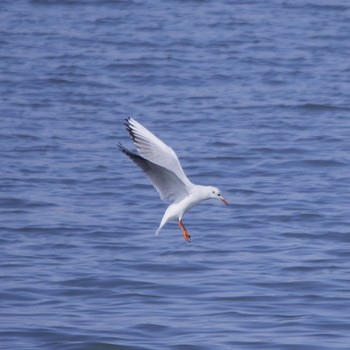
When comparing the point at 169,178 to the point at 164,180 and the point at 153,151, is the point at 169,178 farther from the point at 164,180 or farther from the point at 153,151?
the point at 153,151

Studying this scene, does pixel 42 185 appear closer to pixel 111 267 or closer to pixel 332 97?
pixel 111 267

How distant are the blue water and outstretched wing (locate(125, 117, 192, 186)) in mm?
1599

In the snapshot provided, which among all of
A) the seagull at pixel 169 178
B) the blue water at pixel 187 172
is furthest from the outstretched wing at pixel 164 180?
the blue water at pixel 187 172

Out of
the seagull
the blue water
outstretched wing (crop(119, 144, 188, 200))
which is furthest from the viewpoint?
the blue water

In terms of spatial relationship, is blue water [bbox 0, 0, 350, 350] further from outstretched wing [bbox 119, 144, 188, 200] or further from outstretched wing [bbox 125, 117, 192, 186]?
outstretched wing [bbox 125, 117, 192, 186]

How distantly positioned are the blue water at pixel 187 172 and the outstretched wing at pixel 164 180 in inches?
53.3

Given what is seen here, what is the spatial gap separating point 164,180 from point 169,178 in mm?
98

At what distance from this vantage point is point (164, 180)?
36.9 ft

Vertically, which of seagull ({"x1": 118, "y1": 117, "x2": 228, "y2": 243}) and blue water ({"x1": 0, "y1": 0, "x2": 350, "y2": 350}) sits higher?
seagull ({"x1": 118, "y1": 117, "x2": 228, "y2": 243})

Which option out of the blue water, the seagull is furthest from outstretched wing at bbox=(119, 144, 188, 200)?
the blue water

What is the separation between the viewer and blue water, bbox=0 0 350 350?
1237cm

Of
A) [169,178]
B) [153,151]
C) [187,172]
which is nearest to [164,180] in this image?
[169,178]

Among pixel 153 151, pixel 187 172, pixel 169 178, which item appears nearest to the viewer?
pixel 169 178

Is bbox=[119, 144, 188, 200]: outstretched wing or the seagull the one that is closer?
bbox=[119, 144, 188, 200]: outstretched wing
